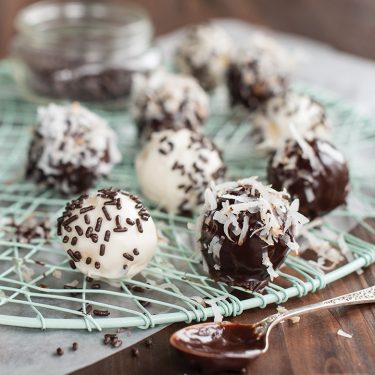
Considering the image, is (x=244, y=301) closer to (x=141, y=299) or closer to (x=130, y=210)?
(x=141, y=299)

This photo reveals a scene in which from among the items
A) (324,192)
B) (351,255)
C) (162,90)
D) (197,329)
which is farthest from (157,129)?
(197,329)

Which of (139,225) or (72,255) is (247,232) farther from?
(72,255)

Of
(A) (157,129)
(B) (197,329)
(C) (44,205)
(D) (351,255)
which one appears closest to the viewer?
(B) (197,329)

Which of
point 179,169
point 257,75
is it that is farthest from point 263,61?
point 179,169

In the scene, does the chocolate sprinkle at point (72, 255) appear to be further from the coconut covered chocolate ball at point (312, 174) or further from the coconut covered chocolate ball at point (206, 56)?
the coconut covered chocolate ball at point (206, 56)

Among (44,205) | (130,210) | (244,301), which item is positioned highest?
(130,210)

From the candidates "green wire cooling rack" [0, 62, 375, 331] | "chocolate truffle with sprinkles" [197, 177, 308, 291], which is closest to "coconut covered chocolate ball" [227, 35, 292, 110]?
"green wire cooling rack" [0, 62, 375, 331]
